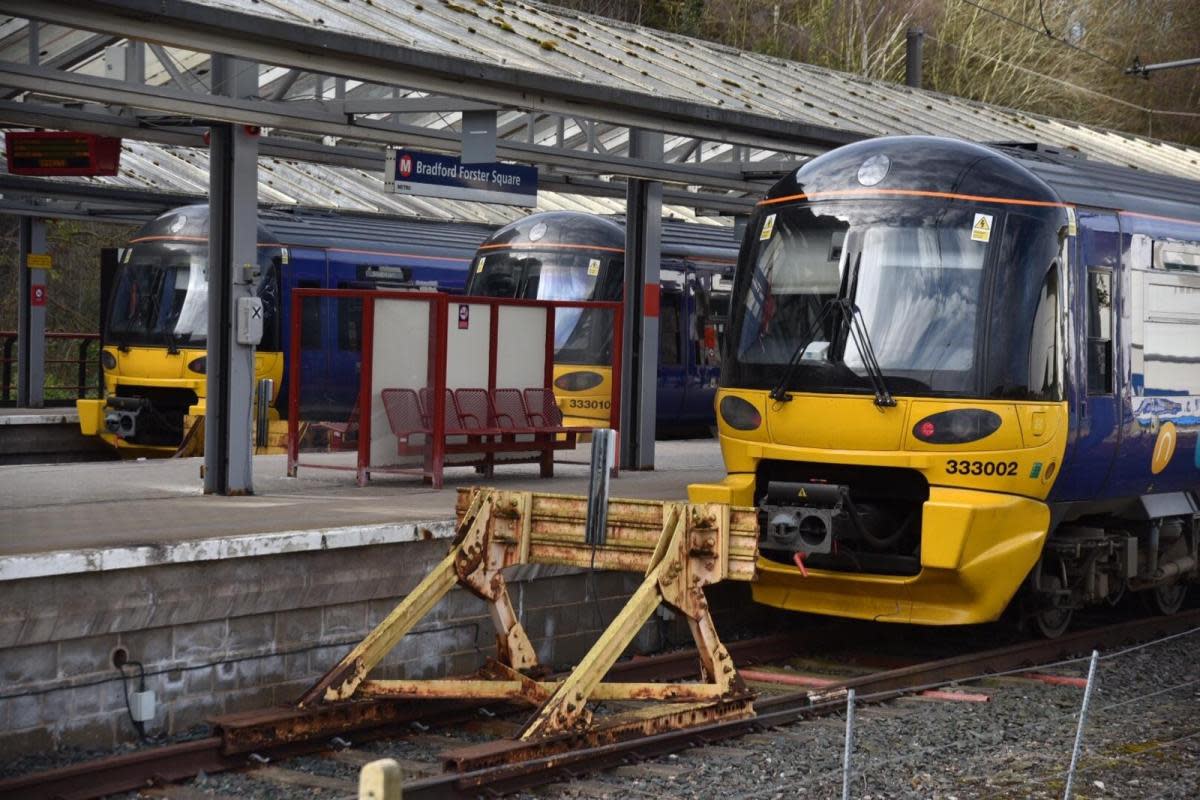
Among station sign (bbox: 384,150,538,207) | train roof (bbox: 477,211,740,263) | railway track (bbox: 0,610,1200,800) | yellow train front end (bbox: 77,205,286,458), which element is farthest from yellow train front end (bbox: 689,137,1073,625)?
yellow train front end (bbox: 77,205,286,458)

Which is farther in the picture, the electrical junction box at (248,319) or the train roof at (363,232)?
the train roof at (363,232)

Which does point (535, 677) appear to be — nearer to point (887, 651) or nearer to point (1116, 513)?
point (887, 651)

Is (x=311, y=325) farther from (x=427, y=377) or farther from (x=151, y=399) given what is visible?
(x=427, y=377)

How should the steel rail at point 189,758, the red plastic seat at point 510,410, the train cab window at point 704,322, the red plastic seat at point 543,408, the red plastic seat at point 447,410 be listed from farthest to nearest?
the train cab window at point 704,322 → the red plastic seat at point 543,408 → the red plastic seat at point 510,410 → the red plastic seat at point 447,410 → the steel rail at point 189,758

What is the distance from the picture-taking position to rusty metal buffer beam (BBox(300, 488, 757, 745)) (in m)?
8.87

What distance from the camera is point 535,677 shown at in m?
9.73

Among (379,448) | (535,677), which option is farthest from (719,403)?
(379,448)

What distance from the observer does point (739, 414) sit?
11.6 m

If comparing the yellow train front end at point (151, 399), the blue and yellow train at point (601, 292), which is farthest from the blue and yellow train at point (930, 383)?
the yellow train front end at point (151, 399)

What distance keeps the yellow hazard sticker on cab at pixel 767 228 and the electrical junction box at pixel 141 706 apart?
511 cm

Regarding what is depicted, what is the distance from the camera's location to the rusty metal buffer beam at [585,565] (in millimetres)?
8867

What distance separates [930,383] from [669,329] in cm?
1175

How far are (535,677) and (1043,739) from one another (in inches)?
108

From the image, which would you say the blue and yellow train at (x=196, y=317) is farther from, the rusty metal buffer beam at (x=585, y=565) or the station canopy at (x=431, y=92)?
the rusty metal buffer beam at (x=585, y=565)
